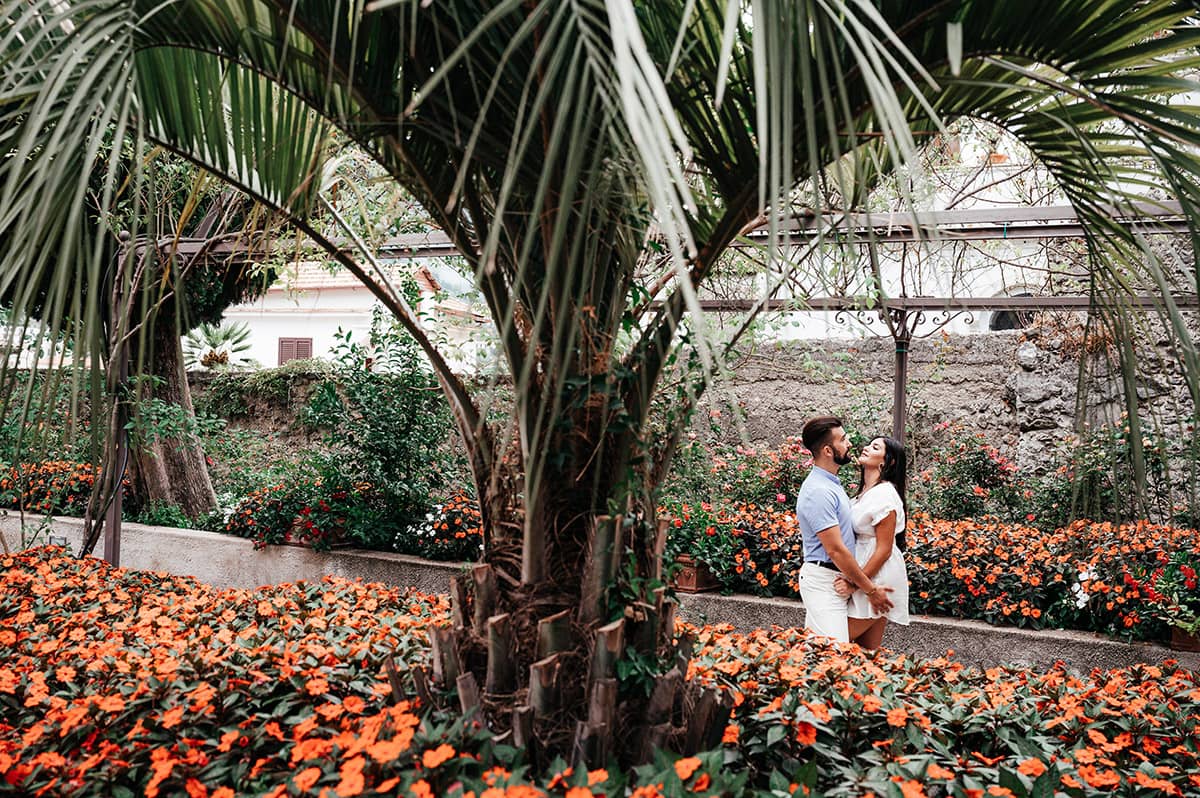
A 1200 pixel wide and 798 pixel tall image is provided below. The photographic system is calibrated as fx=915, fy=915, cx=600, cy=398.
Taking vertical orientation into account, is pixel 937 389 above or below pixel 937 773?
above

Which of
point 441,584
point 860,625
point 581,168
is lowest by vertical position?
point 441,584

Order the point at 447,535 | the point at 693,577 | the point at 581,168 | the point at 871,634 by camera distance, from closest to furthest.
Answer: the point at 581,168 → the point at 871,634 → the point at 693,577 → the point at 447,535

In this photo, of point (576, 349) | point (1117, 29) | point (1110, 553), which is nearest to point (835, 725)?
point (576, 349)

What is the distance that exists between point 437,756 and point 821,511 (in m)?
2.39

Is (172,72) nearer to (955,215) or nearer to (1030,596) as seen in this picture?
(955,215)

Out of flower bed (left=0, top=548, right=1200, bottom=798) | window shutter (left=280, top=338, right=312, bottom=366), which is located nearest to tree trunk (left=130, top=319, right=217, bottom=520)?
flower bed (left=0, top=548, right=1200, bottom=798)

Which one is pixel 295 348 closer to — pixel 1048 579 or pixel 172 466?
pixel 172 466

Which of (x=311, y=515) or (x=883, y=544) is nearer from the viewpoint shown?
(x=883, y=544)

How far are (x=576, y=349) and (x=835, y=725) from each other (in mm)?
1245

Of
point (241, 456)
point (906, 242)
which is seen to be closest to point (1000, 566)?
point (906, 242)

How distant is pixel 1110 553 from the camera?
15.9 feet

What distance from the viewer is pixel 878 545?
3.88 meters

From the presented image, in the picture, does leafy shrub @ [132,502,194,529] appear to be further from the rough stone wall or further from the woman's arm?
the woman's arm

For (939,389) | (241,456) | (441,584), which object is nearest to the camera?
(441,584)
